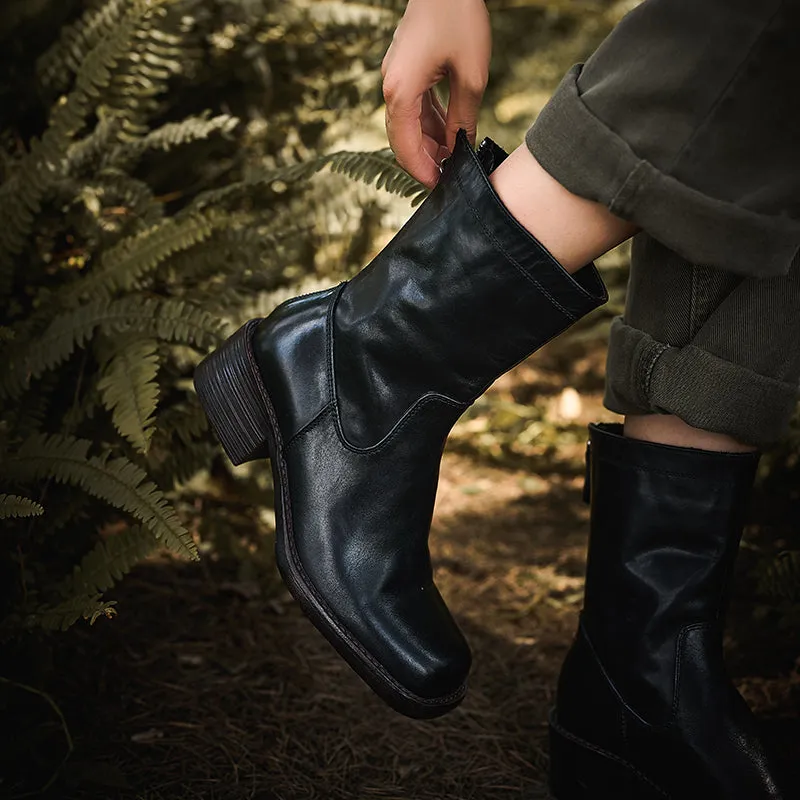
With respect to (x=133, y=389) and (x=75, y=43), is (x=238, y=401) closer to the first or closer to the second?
(x=133, y=389)

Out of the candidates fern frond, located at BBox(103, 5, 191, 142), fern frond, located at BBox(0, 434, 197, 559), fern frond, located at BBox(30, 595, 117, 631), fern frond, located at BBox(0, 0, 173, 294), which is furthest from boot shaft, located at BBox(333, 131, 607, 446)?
fern frond, located at BBox(103, 5, 191, 142)

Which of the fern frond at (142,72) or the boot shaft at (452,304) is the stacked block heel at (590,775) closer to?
the boot shaft at (452,304)

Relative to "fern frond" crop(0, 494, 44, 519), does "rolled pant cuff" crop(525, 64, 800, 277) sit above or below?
above

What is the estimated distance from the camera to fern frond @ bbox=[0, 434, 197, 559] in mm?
1342

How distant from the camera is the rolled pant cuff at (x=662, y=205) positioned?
1.02 meters

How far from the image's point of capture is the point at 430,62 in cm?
118

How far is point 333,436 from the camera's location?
1.24 meters

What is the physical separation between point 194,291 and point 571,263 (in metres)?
0.96

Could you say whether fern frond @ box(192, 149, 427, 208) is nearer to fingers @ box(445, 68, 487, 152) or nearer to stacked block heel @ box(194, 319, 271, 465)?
fingers @ box(445, 68, 487, 152)

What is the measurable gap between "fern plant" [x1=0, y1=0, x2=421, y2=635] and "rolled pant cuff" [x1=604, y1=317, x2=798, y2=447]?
19.1 inches

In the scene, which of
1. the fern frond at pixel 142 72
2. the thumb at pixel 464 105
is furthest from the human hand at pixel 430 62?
the fern frond at pixel 142 72

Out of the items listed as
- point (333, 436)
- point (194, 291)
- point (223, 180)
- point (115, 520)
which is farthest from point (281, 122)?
point (333, 436)

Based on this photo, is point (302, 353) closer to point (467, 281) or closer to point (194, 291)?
point (467, 281)

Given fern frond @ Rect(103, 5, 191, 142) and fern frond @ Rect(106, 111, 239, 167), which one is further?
fern frond @ Rect(103, 5, 191, 142)
